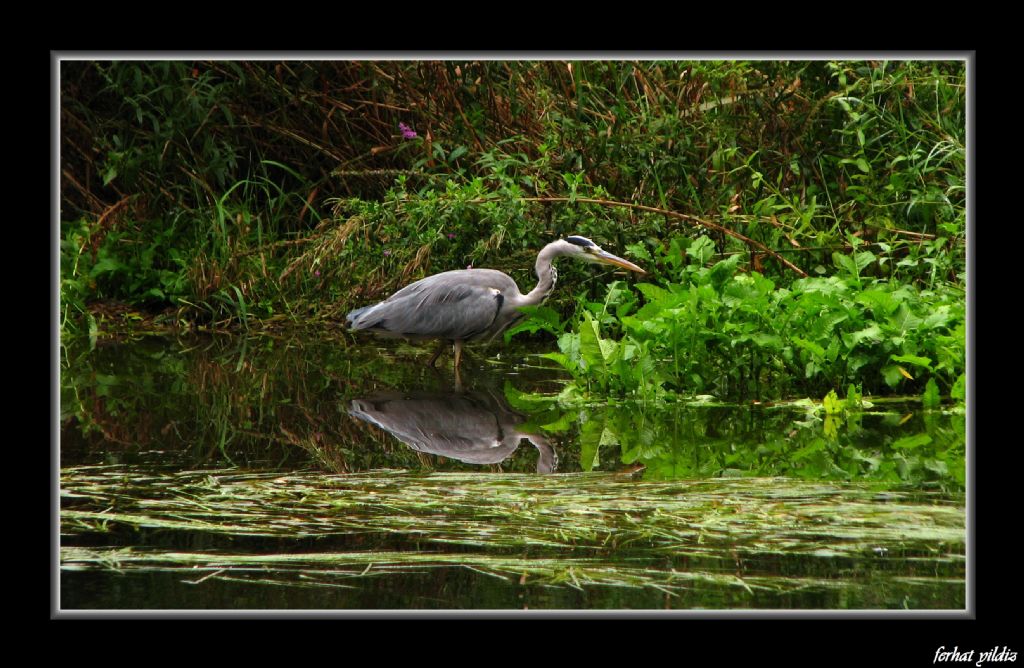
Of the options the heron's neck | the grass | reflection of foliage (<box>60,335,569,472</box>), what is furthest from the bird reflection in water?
the heron's neck

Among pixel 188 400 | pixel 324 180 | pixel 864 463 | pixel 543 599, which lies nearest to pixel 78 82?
pixel 324 180

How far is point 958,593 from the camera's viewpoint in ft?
11.2

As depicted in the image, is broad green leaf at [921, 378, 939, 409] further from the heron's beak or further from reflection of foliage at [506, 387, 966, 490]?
the heron's beak

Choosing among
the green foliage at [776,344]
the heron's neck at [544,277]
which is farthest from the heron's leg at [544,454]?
the heron's neck at [544,277]

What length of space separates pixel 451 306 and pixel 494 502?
330 cm

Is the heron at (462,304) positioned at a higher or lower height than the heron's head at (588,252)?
lower

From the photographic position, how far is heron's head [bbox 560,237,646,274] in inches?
313

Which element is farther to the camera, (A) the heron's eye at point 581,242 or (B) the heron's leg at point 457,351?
(A) the heron's eye at point 581,242

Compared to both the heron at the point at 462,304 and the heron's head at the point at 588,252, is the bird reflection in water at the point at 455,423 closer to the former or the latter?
the heron at the point at 462,304

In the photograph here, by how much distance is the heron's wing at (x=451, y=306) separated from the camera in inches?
297

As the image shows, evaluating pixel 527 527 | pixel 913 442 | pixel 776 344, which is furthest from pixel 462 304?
pixel 527 527

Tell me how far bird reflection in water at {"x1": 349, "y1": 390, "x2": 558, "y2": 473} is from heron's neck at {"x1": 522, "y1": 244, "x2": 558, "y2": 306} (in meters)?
1.05

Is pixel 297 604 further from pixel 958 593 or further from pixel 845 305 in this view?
pixel 845 305

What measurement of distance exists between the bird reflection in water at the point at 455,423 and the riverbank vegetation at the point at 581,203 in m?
0.54
